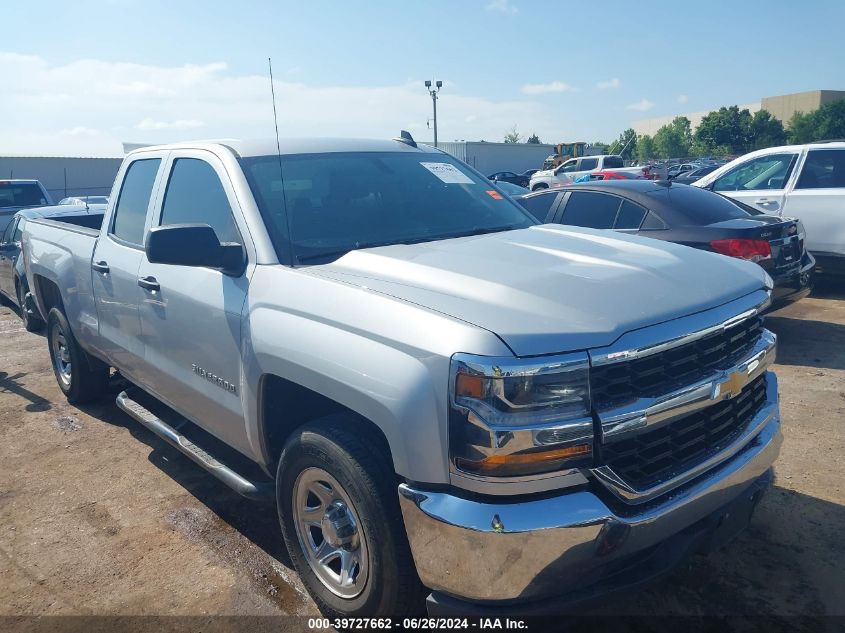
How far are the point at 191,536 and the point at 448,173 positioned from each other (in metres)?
2.46

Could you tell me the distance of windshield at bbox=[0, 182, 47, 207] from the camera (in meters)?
13.0

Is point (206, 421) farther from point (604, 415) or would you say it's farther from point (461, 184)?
point (604, 415)

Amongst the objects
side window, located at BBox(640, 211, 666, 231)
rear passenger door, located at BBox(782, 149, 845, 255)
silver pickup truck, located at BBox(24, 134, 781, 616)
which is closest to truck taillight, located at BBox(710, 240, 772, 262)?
side window, located at BBox(640, 211, 666, 231)

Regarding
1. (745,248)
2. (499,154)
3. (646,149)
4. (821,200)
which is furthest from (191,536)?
(646,149)

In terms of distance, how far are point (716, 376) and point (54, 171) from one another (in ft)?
122

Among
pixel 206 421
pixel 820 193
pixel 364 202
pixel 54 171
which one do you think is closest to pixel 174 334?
pixel 206 421

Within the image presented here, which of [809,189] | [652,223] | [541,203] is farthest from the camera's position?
[809,189]

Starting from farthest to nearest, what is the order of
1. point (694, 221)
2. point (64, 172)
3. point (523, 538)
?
point (64, 172), point (694, 221), point (523, 538)

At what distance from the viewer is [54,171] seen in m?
33.7

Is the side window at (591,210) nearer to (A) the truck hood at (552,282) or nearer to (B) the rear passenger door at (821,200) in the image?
(B) the rear passenger door at (821,200)

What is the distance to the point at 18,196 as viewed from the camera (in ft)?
43.5

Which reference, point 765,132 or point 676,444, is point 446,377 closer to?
point 676,444

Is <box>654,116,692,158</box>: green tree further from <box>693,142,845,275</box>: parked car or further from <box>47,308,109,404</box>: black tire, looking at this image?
<box>47,308,109,404</box>: black tire

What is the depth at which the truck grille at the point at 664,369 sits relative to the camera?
220 cm
